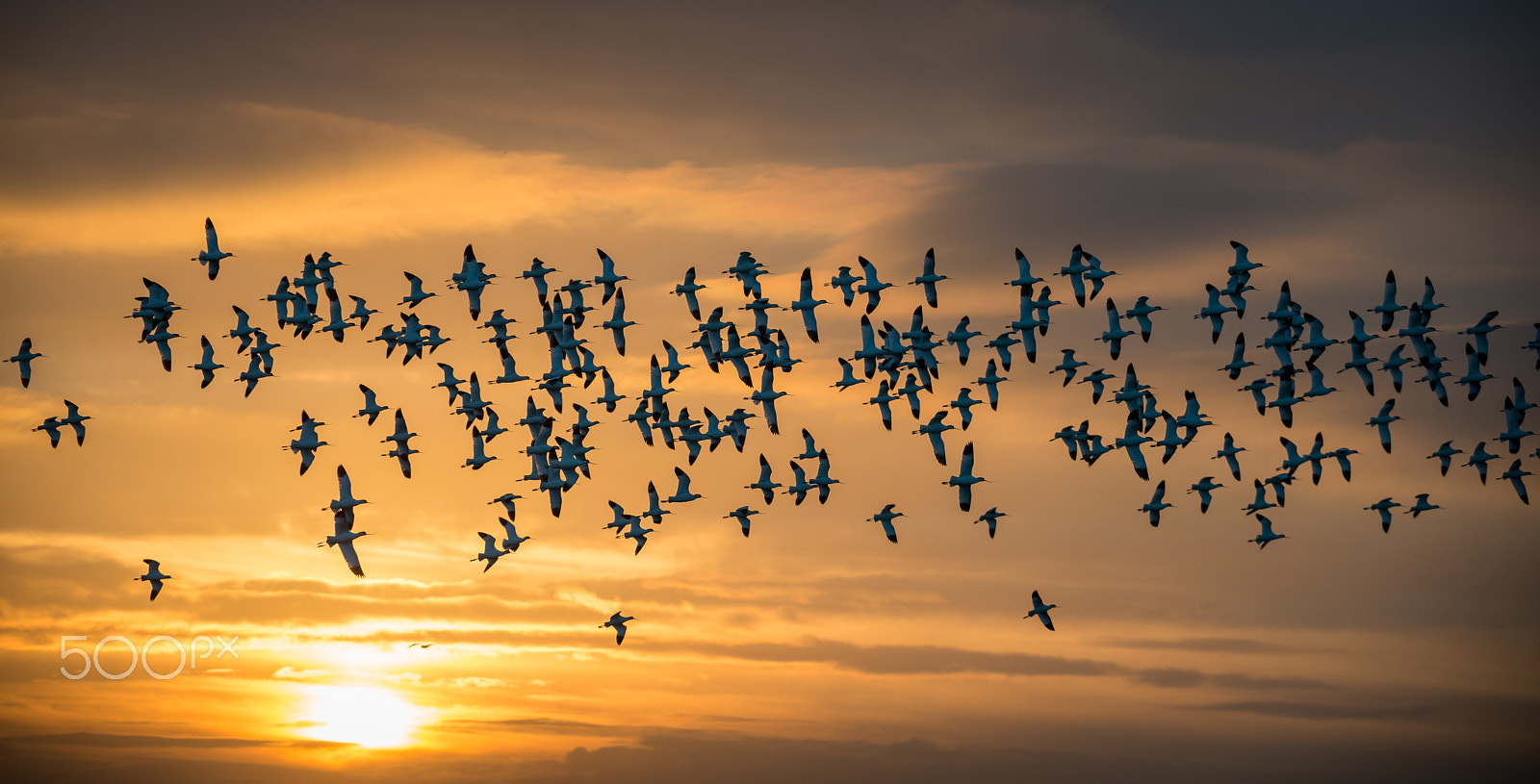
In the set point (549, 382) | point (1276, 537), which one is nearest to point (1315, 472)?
point (1276, 537)

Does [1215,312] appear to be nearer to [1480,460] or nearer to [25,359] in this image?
[1480,460]

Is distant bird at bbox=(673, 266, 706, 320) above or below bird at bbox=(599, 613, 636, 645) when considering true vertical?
above

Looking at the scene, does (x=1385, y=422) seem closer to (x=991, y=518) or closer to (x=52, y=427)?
(x=991, y=518)

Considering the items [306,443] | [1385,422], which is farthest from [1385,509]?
[306,443]

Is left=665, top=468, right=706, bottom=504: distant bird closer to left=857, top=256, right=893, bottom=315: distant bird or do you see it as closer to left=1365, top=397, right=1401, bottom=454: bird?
left=857, top=256, right=893, bottom=315: distant bird

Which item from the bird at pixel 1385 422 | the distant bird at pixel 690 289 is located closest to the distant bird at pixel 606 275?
the distant bird at pixel 690 289

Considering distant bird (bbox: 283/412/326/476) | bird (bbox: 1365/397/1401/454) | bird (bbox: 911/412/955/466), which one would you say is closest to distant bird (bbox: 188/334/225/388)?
distant bird (bbox: 283/412/326/476)

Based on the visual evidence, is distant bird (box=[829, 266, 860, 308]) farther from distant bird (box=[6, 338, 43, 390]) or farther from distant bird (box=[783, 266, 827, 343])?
distant bird (box=[6, 338, 43, 390])

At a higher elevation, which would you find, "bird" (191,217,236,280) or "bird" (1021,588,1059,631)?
"bird" (191,217,236,280)

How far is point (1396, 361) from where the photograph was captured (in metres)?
105

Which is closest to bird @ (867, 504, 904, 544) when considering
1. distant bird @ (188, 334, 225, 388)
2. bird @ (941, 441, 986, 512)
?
bird @ (941, 441, 986, 512)

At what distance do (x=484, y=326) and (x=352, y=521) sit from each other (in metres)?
18.5

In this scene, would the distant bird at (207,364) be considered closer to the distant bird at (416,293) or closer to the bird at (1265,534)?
the distant bird at (416,293)

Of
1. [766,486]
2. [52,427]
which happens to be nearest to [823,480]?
[766,486]
